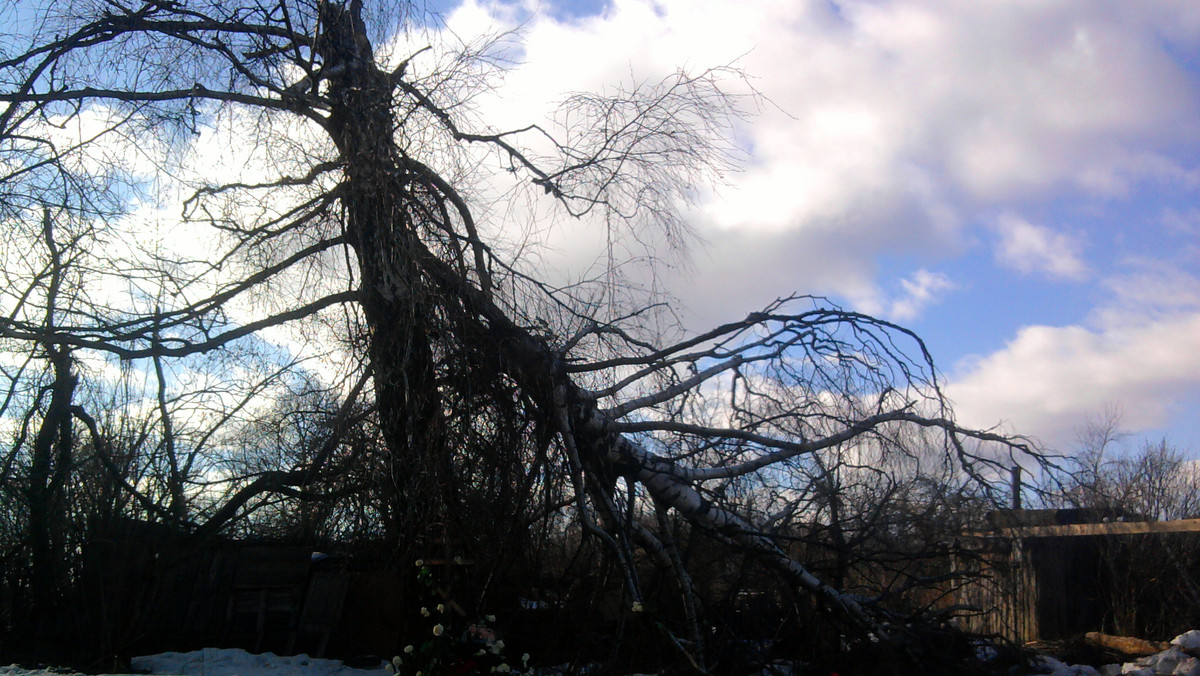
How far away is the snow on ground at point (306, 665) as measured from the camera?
808 centimetres

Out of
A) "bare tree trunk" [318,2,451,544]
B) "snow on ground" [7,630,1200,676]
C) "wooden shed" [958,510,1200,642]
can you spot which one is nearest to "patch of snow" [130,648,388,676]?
"snow on ground" [7,630,1200,676]

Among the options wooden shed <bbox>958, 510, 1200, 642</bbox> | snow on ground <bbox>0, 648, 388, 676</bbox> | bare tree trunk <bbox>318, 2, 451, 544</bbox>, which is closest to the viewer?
bare tree trunk <bbox>318, 2, 451, 544</bbox>

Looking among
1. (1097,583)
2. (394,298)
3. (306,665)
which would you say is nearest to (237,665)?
(306,665)

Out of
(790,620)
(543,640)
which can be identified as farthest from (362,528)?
(790,620)

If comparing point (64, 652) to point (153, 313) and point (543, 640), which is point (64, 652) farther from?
point (543, 640)

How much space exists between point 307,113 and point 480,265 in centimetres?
183

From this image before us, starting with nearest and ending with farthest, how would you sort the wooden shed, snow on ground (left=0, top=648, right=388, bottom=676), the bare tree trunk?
the bare tree trunk → snow on ground (left=0, top=648, right=388, bottom=676) → the wooden shed

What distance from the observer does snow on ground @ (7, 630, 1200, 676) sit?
8.08m

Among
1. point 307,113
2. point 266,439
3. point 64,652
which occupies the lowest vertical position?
point 64,652

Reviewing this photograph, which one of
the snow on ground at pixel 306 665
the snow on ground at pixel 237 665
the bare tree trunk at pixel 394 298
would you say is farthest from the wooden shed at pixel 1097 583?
the bare tree trunk at pixel 394 298

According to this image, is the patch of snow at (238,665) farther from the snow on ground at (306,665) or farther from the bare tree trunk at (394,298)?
the bare tree trunk at (394,298)

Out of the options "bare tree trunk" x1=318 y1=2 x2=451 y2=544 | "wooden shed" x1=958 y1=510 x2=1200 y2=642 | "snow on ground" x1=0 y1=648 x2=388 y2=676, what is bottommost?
"snow on ground" x1=0 y1=648 x2=388 y2=676

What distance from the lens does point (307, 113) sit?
683 centimetres

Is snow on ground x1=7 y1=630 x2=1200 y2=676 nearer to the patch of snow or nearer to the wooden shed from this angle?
the patch of snow
